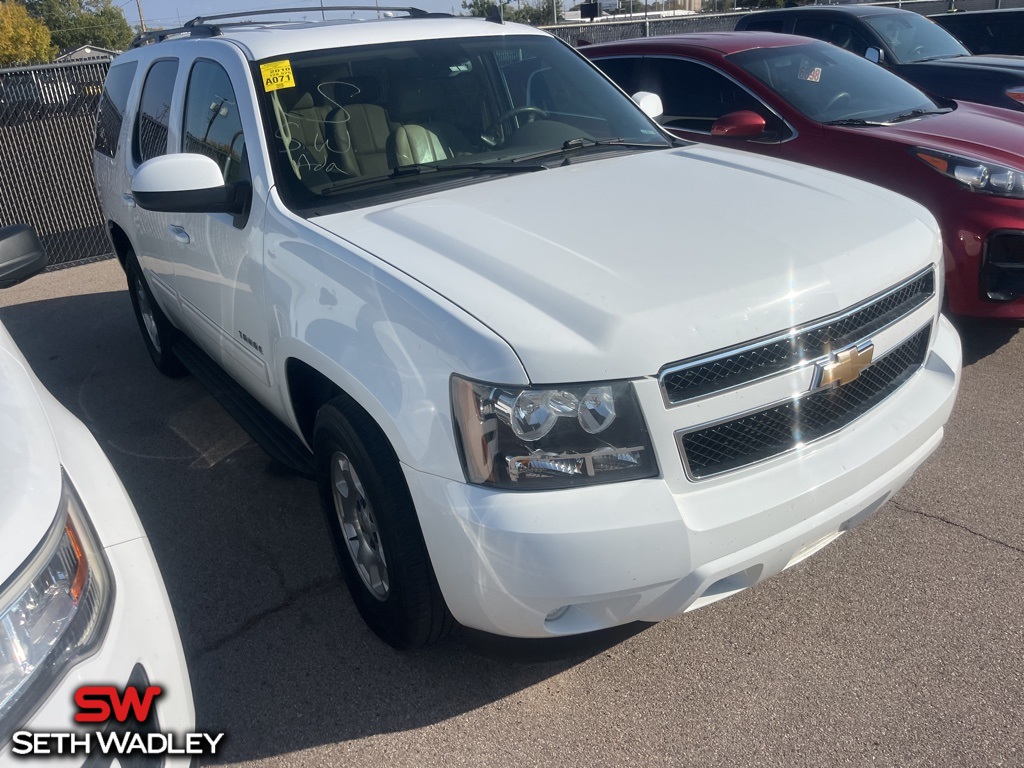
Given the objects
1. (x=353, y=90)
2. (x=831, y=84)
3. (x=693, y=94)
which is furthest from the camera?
(x=693, y=94)

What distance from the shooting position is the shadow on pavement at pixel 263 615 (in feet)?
8.59

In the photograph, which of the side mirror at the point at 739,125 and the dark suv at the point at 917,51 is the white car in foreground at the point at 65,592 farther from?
the dark suv at the point at 917,51

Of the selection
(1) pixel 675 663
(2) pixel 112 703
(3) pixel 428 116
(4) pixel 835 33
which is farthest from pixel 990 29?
(2) pixel 112 703

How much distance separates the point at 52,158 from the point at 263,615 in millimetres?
7425

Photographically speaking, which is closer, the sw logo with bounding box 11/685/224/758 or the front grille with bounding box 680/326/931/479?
the sw logo with bounding box 11/685/224/758

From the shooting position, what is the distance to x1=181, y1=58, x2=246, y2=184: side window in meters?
3.38

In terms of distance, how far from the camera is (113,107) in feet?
17.0

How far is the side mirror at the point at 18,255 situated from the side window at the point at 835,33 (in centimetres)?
802

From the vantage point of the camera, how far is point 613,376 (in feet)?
6.93

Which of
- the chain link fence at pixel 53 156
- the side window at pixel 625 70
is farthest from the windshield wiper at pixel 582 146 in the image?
the chain link fence at pixel 53 156

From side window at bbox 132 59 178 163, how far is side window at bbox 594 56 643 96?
324 cm

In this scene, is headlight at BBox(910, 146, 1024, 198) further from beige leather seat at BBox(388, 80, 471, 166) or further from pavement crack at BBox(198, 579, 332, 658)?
pavement crack at BBox(198, 579, 332, 658)

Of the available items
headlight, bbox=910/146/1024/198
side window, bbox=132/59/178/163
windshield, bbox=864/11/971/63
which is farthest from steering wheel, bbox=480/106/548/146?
windshield, bbox=864/11/971/63

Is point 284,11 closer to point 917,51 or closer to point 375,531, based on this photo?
point 375,531
